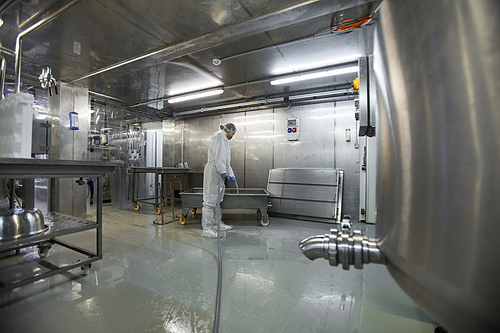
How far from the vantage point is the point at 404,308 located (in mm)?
1545

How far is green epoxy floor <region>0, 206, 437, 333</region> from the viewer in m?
1.36

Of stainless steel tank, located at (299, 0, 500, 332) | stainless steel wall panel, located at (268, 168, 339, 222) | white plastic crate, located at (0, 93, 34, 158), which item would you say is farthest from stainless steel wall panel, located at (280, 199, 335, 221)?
white plastic crate, located at (0, 93, 34, 158)

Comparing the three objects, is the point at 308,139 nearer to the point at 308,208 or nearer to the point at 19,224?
the point at 308,208

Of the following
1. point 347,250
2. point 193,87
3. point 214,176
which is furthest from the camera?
point 193,87

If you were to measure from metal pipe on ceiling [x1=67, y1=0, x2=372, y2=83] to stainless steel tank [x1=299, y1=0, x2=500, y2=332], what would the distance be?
1693mm

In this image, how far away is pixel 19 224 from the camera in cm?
159

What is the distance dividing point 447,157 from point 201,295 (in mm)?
1717

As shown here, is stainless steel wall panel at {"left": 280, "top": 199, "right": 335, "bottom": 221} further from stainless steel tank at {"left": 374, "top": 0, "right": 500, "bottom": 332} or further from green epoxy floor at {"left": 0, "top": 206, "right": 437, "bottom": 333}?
stainless steel tank at {"left": 374, "top": 0, "right": 500, "bottom": 332}

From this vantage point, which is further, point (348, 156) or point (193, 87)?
point (193, 87)

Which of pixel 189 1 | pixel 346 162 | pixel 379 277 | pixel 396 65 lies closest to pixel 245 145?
pixel 346 162

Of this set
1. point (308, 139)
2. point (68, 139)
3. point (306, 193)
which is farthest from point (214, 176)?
point (68, 139)

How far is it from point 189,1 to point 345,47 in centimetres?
196

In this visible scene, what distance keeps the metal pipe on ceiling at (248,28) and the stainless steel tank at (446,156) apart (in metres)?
1.69

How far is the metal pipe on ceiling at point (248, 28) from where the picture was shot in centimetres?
200
